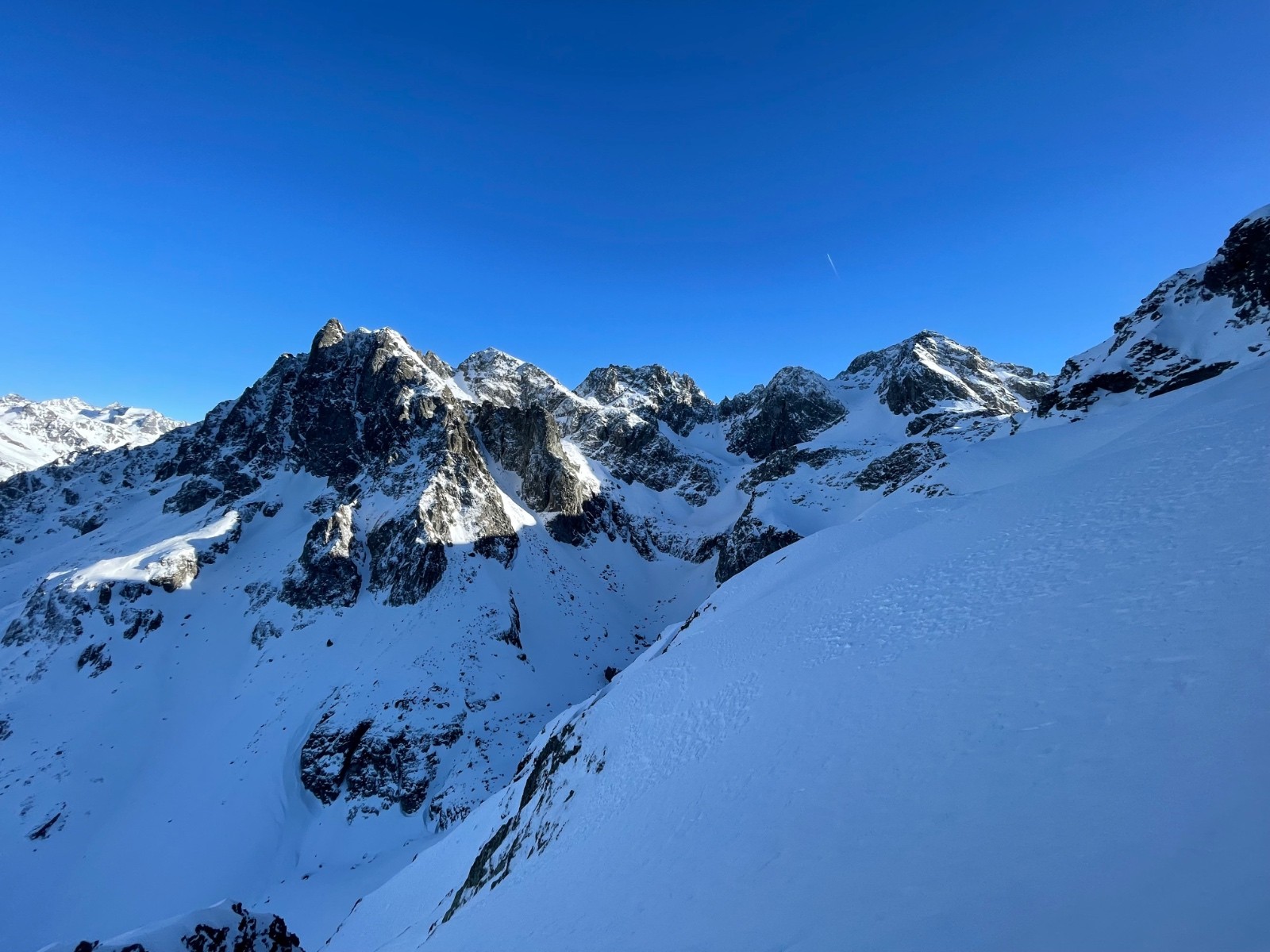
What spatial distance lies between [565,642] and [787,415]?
72.0 metres

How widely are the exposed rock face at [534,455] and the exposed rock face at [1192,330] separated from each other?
179 ft

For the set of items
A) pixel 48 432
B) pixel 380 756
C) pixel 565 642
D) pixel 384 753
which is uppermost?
pixel 48 432

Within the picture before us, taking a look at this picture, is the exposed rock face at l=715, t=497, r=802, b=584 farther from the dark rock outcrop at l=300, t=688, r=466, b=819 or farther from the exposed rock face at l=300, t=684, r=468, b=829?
the dark rock outcrop at l=300, t=688, r=466, b=819

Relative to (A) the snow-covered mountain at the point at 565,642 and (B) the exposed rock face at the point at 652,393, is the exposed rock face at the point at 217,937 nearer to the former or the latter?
(A) the snow-covered mountain at the point at 565,642

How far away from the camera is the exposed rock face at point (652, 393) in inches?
4813

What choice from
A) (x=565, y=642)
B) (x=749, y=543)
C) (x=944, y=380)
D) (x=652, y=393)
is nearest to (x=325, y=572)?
(x=565, y=642)

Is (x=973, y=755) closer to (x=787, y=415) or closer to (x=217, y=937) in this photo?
(x=217, y=937)

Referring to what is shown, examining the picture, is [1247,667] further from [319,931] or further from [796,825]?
[319,931]

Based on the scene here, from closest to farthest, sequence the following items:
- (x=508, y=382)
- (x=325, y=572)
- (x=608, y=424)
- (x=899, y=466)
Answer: (x=325, y=572)
(x=899, y=466)
(x=608, y=424)
(x=508, y=382)

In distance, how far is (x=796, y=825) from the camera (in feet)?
27.0

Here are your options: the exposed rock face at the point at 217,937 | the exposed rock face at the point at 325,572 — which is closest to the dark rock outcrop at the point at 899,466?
the exposed rock face at the point at 217,937

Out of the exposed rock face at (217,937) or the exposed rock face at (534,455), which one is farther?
the exposed rock face at (534,455)

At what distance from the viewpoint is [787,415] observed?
340 feet

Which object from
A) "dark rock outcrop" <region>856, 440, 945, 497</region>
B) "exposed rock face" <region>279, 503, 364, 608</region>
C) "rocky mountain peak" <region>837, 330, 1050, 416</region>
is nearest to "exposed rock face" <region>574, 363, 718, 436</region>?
"rocky mountain peak" <region>837, 330, 1050, 416</region>
